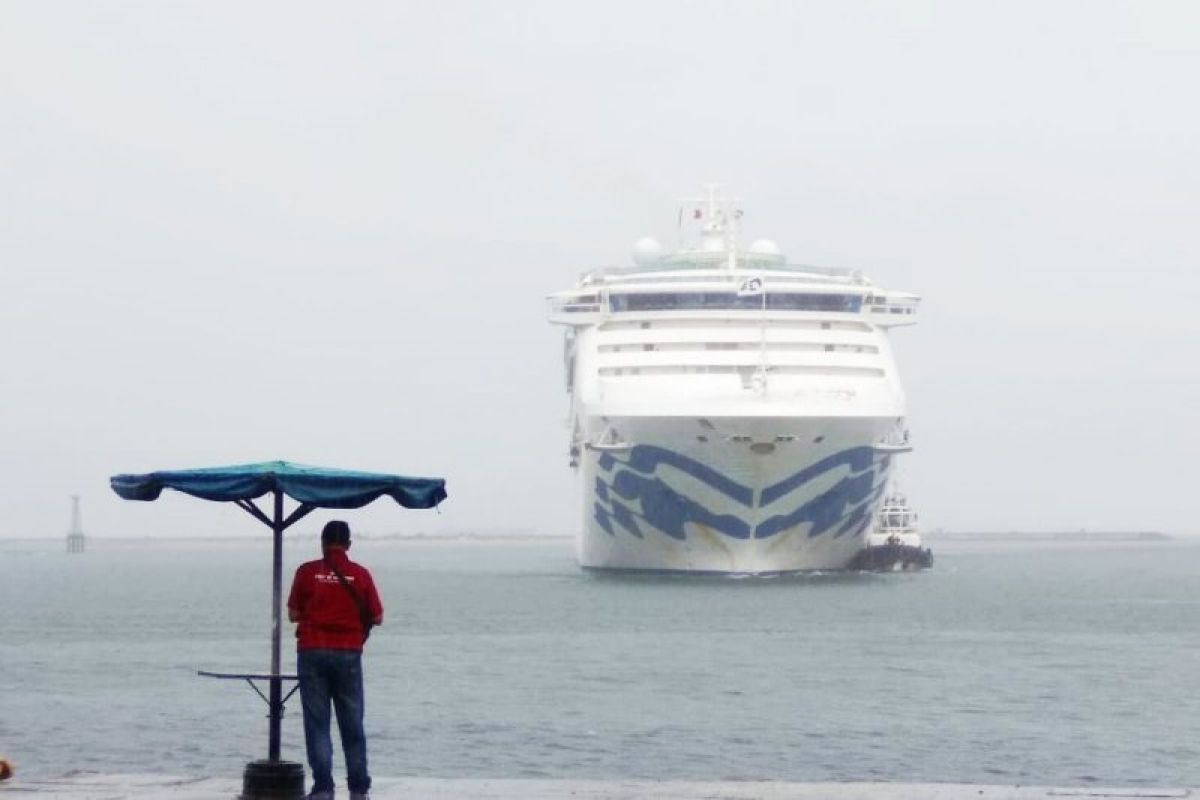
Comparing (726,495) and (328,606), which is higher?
(726,495)

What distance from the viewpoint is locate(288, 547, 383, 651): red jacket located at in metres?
15.1

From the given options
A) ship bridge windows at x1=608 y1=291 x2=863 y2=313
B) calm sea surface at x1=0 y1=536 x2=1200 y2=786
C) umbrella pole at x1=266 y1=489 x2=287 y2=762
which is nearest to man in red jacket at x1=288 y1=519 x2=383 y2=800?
umbrella pole at x1=266 y1=489 x2=287 y2=762

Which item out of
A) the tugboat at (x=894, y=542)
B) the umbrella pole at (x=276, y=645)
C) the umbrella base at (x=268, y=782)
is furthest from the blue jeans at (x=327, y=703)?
the tugboat at (x=894, y=542)

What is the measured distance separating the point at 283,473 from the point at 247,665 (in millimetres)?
27411

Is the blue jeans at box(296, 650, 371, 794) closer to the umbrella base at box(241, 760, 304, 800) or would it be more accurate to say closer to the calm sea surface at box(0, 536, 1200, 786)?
the umbrella base at box(241, 760, 304, 800)

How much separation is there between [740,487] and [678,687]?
29.0 m

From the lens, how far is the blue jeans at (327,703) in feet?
49.5

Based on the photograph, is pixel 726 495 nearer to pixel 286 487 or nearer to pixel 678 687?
pixel 678 687

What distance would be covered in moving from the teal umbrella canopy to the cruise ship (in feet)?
154

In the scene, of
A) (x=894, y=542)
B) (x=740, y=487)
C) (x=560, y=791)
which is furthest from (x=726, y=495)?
(x=560, y=791)

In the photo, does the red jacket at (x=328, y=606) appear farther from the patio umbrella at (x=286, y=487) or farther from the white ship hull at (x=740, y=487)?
the white ship hull at (x=740, y=487)

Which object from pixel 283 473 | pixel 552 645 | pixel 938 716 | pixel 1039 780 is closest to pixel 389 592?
pixel 552 645

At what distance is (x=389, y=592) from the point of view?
83.2 m

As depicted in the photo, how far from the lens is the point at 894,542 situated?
8181cm
